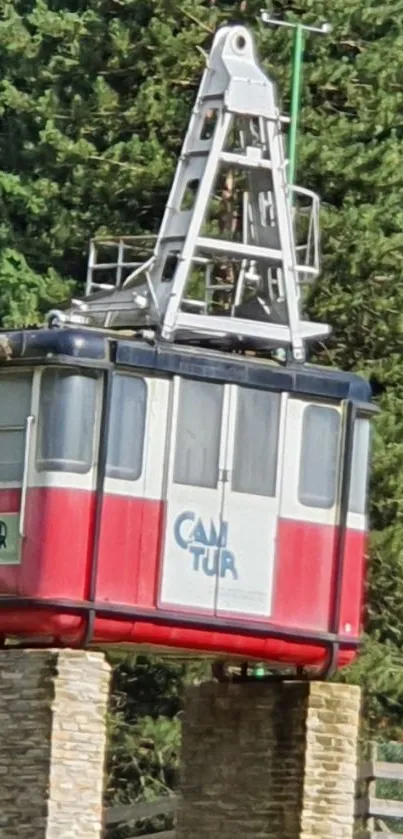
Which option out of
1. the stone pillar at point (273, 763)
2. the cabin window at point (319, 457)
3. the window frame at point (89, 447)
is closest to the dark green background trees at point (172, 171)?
the stone pillar at point (273, 763)

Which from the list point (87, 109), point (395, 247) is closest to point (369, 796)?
point (395, 247)

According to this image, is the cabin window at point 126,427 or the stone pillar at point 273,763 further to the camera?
the stone pillar at point 273,763

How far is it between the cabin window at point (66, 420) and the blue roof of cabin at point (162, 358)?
0.50 feet

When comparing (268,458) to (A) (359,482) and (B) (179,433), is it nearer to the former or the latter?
(B) (179,433)

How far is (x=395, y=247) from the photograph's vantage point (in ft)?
116

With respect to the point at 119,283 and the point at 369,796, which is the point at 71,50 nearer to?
the point at 369,796

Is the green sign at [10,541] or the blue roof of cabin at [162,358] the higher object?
the blue roof of cabin at [162,358]

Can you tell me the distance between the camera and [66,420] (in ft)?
77.3

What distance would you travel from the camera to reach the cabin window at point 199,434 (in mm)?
23844

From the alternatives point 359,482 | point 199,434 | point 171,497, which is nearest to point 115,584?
point 171,497

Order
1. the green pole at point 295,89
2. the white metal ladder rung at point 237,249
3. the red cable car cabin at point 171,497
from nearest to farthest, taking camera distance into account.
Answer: the red cable car cabin at point 171,497, the white metal ladder rung at point 237,249, the green pole at point 295,89

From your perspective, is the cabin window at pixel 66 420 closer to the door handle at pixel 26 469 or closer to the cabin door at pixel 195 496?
the door handle at pixel 26 469

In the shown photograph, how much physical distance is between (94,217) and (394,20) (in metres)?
4.03

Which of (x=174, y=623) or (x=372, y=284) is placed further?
(x=372, y=284)
